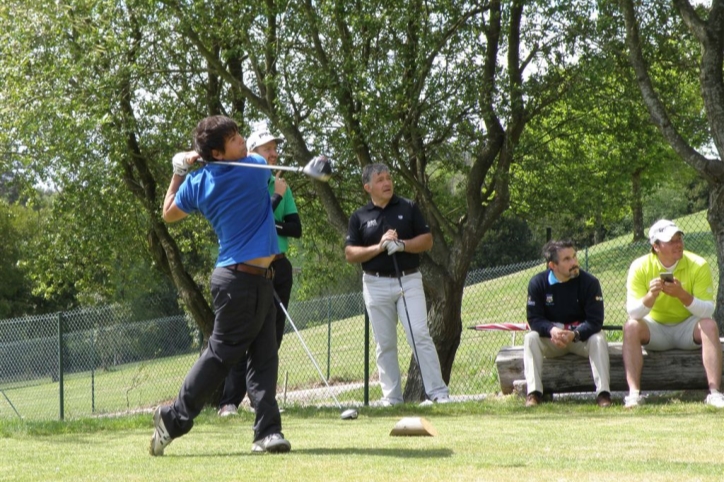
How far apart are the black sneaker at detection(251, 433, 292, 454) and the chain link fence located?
9286 millimetres

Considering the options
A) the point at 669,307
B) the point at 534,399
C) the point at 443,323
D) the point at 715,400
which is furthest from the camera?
the point at 443,323

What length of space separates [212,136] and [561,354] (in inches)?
173

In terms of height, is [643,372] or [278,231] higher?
[278,231]

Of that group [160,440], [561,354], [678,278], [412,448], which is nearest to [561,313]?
[561,354]

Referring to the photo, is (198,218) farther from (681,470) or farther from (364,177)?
(681,470)

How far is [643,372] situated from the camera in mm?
8383

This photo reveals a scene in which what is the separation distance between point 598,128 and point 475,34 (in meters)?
2.08

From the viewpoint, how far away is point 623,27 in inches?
436

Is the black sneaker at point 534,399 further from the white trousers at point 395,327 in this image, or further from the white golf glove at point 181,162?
the white golf glove at point 181,162

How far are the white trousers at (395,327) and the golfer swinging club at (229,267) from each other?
123 inches

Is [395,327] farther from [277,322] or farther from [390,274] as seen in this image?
[277,322]

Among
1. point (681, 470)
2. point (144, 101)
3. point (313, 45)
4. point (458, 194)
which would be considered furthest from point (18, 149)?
point (681, 470)

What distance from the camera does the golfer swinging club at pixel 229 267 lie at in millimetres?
5242

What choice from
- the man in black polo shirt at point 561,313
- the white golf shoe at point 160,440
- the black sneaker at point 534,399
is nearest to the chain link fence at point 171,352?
the man in black polo shirt at point 561,313
